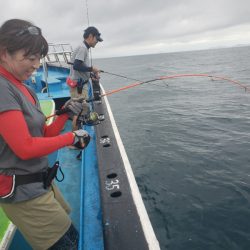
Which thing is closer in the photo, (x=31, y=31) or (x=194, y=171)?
(x=31, y=31)

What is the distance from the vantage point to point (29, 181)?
1.79m

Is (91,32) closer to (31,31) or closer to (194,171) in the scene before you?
(194,171)

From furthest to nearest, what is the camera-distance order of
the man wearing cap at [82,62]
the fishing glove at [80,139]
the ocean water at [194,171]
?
the man wearing cap at [82,62] → the ocean water at [194,171] → the fishing glove at [80,139]

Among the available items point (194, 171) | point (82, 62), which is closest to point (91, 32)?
point (82, 62)

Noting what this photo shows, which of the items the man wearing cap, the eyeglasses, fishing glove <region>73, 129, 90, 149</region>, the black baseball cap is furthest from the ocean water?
the eyeglasses

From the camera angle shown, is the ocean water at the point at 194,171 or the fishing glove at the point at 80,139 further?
the ocean water at the point at 194,171

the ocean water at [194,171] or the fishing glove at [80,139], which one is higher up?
the fishing glove at [80,139]

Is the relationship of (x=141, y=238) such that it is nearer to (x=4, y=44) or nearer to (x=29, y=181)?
(x=29, y=181)

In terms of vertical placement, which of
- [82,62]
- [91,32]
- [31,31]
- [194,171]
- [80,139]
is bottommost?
[194,171]

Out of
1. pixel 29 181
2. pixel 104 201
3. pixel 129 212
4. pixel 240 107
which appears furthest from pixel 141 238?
pixel 240 107

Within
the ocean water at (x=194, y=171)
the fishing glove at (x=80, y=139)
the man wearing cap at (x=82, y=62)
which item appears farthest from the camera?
the man wearing cap at (x=82, y=62)

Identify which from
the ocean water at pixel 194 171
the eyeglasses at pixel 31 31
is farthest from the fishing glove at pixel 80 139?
the ocean water at pixel 194 171

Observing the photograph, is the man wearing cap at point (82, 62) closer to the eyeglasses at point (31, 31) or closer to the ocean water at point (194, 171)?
the ocean water at point (194, 171)

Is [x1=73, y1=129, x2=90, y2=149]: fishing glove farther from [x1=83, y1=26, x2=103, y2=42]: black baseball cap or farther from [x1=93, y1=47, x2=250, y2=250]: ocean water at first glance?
[x1=83, y1=26, x2=103, y2=42]: black baseball cap
